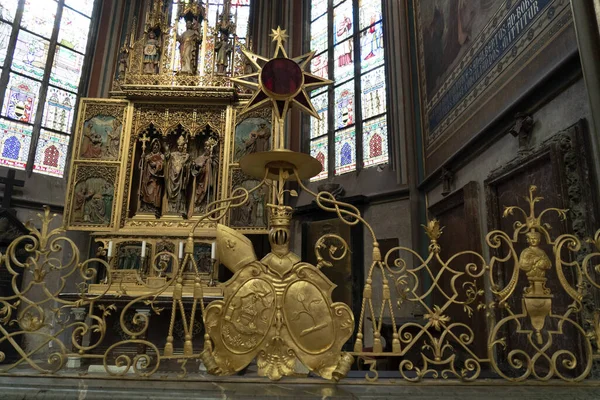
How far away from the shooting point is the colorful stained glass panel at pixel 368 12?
821cm

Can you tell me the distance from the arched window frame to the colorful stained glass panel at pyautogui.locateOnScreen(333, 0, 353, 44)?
0.14ft

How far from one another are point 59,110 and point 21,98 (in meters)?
0.66

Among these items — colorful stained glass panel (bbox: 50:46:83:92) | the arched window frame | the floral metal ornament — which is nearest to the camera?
the floral metal ornament

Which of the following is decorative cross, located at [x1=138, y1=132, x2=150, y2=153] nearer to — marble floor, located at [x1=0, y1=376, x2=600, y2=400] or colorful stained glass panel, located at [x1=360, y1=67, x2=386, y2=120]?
colorful stained glass panel, located at [x1=360, y1=67, x2=386, y2=120]

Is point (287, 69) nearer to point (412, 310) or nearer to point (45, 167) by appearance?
point (412, 310)

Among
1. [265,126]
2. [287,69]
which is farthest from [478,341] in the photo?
[265,126]

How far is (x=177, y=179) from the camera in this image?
6.24 meters

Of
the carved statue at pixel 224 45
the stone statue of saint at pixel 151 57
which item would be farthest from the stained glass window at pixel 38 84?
the carved statue at pixel 224 45

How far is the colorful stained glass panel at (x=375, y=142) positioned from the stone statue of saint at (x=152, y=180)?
3.62 meters

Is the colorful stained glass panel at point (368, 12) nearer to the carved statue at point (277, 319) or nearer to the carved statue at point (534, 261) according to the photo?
the carved statue at point (534, 261)

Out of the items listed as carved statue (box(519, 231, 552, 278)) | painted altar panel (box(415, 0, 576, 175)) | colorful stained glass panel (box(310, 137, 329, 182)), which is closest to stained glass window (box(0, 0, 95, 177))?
colorful stained glass panel (box(310, 137, 329, 182))

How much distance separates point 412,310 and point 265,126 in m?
3.56

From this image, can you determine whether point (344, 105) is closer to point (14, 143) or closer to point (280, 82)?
point (280, 82)

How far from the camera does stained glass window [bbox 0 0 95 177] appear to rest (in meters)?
7.71
